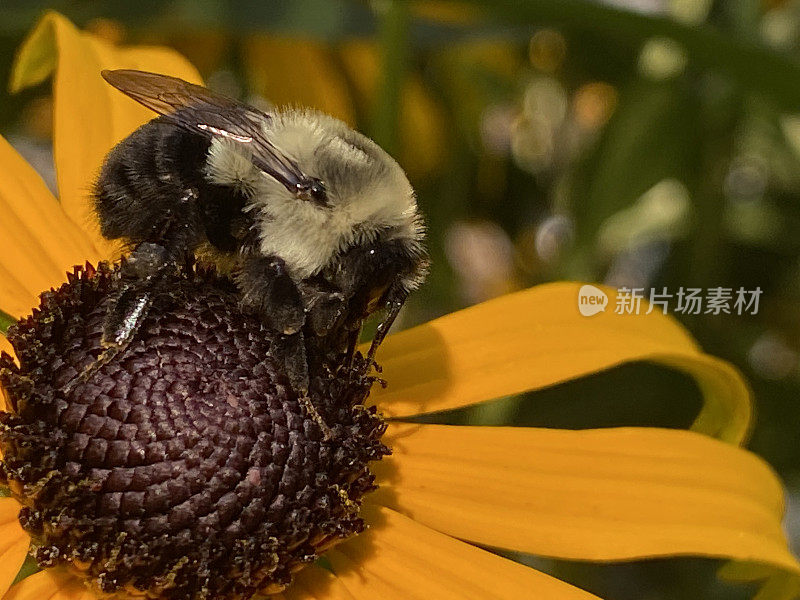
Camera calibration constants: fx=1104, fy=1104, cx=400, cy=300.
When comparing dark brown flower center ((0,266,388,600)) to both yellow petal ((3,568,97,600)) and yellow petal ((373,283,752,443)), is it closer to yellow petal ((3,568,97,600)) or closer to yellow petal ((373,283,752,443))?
yellow petal ((3,568,97,600))

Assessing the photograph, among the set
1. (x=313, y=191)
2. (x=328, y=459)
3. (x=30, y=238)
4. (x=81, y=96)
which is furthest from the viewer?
A: (x=81, y=96)

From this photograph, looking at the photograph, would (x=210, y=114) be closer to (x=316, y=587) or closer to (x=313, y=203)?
(x=313, y=203)

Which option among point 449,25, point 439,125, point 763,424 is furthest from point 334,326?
point 439,125

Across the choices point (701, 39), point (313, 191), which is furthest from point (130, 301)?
point (701, 39)

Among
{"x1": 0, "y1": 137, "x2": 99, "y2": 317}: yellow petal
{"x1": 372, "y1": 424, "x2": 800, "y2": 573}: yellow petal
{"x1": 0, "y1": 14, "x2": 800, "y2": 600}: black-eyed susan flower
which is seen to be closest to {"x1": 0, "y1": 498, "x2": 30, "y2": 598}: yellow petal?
{"x1": 0, "y1": 14, "x2": 800, "y2": 600}: black-eyed susan flower

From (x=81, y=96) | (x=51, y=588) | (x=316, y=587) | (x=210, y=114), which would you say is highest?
(x=81, y=96)

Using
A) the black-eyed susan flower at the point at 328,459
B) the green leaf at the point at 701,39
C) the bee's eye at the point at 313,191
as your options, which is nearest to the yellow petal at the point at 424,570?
the black-eyed susan flower at the point at 328,459

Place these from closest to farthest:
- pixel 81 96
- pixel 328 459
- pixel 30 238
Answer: pixel 328 459, pixel 30 238, pixel 81 96

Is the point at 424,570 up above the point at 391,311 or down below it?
below
